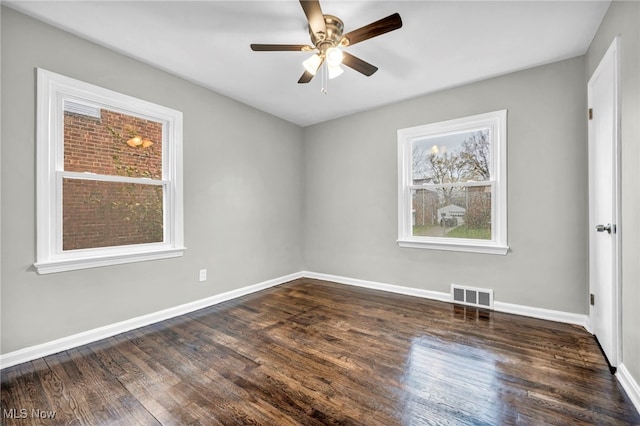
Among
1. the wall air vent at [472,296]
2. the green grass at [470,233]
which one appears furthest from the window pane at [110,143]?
the wall air vent at [472,296]

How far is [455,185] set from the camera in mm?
3402

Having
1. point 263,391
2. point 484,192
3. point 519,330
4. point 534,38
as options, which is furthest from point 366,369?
point 534,38

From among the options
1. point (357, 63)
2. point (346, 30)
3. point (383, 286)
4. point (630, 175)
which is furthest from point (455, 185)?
point (346, 30)

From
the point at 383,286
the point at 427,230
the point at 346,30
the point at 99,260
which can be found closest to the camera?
the point at 346,30

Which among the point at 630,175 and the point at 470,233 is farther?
the point at 470,233

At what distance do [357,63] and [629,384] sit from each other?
9.23 feet

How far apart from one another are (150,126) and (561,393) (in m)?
4.01

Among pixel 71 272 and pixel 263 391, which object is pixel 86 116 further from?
pixel 263 391

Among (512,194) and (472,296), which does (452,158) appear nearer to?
(512,194)

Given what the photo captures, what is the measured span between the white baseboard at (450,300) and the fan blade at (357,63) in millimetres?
2651

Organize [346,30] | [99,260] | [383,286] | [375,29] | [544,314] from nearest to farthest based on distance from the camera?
1. [375,29]
2. [346,30]
3. [99,260]
4. [544,314]
5. [383,286]

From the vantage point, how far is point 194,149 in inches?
126

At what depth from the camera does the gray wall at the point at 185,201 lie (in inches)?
80.0

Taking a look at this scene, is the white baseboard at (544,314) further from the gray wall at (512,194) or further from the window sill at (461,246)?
the window sill at (461,246)
